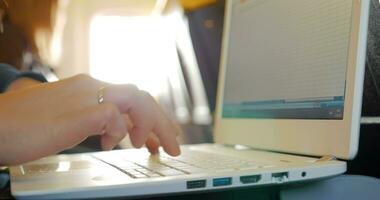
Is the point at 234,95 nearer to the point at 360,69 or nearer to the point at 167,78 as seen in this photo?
the point at 360,69

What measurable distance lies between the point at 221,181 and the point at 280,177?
7 cm

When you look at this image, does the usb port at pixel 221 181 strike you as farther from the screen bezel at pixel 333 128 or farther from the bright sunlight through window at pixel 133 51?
the bright sunlight through window at pixel 133 51

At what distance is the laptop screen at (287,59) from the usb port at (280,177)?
0.15m

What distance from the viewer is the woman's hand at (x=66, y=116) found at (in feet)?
1.59

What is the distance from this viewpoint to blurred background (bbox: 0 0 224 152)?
3.98 ft

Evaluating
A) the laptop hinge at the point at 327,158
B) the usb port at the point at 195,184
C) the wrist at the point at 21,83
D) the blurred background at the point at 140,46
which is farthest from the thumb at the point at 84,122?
the blurred background at the point at 140,46

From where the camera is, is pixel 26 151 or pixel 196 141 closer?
pixel 26 151

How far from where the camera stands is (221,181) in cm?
45

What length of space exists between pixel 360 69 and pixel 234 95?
14.4 inches

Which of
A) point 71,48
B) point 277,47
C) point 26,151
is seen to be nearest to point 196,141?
point 71,48

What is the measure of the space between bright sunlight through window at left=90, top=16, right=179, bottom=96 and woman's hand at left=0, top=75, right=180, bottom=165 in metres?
0.68

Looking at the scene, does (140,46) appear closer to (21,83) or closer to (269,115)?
(21,83)

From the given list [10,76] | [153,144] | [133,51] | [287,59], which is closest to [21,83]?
[10,76]

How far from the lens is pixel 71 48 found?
125 cm
